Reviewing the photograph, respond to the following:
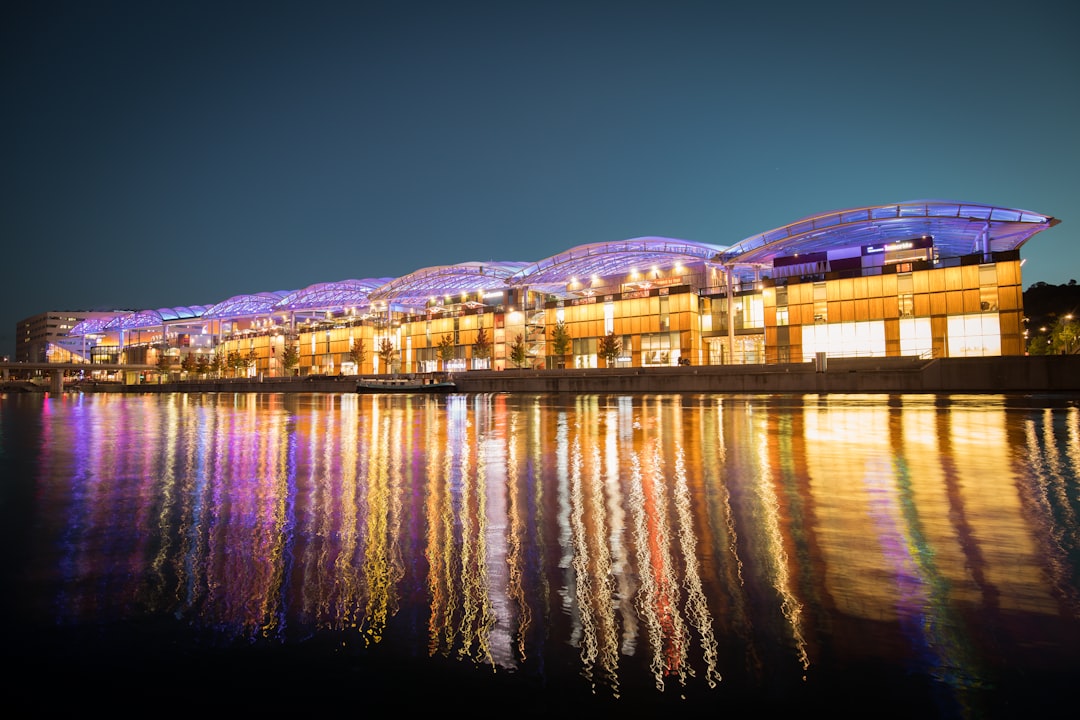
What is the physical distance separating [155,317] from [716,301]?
124132mm

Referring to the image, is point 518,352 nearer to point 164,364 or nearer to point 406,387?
point 406,387

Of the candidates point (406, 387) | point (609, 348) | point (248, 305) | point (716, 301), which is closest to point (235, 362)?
point (248, 305)

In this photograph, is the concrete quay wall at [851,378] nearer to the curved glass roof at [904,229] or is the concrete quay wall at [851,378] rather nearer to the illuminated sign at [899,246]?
the curved glass roof at [904,229]

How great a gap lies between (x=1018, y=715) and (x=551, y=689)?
1.74 metres

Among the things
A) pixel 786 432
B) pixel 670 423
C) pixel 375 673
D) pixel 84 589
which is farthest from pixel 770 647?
pixel 670 423

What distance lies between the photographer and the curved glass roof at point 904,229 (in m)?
43.5

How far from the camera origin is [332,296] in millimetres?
89500

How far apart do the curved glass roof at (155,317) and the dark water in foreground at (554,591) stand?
430ft

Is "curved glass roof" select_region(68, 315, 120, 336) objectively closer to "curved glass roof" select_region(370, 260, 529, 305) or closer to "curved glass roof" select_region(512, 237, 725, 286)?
"curved glass roof" select_region(370, 260, 529, 305)

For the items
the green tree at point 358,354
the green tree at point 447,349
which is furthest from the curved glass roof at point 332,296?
the green tree at point 447,349

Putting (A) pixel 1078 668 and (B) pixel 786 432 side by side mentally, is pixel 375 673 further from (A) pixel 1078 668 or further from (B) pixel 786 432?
(B) pixel 786 432

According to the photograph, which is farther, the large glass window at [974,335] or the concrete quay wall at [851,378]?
the large glass window at [974,335]

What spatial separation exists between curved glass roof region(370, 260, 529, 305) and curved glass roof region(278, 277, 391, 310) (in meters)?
3.69

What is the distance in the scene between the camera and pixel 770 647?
2.76 meters
